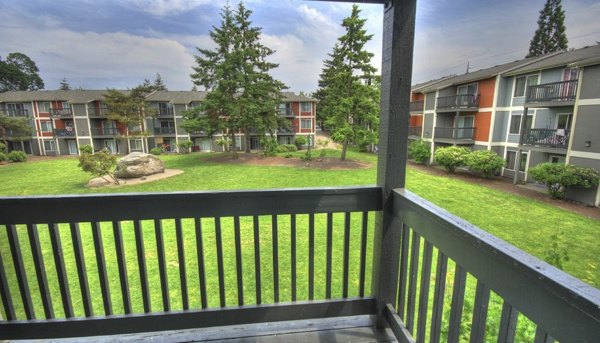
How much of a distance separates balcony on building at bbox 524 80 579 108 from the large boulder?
35.5 feet

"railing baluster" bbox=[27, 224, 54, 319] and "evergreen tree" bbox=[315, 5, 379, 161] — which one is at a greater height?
"evergreen tree" bbox=[315, 5, 379, 161]

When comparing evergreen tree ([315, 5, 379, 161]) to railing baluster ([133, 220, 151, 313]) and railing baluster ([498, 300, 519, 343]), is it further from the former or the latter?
railing baluster ([498, 300, 519, 343])

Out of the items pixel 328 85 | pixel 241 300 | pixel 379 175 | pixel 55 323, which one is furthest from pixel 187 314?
pixel 328 85

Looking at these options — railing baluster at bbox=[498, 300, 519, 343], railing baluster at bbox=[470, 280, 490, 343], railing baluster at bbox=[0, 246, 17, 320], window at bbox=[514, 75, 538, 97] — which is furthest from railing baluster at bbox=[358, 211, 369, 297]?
window at bbox=[514, 75, 538, 97]

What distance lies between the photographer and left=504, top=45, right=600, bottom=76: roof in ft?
5.54

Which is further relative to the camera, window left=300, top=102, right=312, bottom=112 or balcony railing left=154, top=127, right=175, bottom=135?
balcony railing left=154, top=127, right=175, bottom=135

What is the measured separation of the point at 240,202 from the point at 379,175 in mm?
760

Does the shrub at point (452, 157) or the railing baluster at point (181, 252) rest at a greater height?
the railing baluster at point (181, 252)

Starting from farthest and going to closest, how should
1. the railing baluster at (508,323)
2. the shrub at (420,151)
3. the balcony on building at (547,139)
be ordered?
the shrub at (420,151) → the balcony on building at (547,139) → the railing baluster at (508,323)

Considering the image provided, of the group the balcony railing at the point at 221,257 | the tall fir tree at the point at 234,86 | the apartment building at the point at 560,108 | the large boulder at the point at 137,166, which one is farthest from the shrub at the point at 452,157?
the large boulder at the point at 137,166

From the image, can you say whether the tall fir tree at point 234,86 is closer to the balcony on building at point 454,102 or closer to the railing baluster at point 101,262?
the balcony on building at point 454,102

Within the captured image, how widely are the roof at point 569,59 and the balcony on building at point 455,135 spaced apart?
8432mm

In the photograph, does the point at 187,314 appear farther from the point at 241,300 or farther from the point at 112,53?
the point at 112,53

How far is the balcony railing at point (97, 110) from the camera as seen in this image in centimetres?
1408
